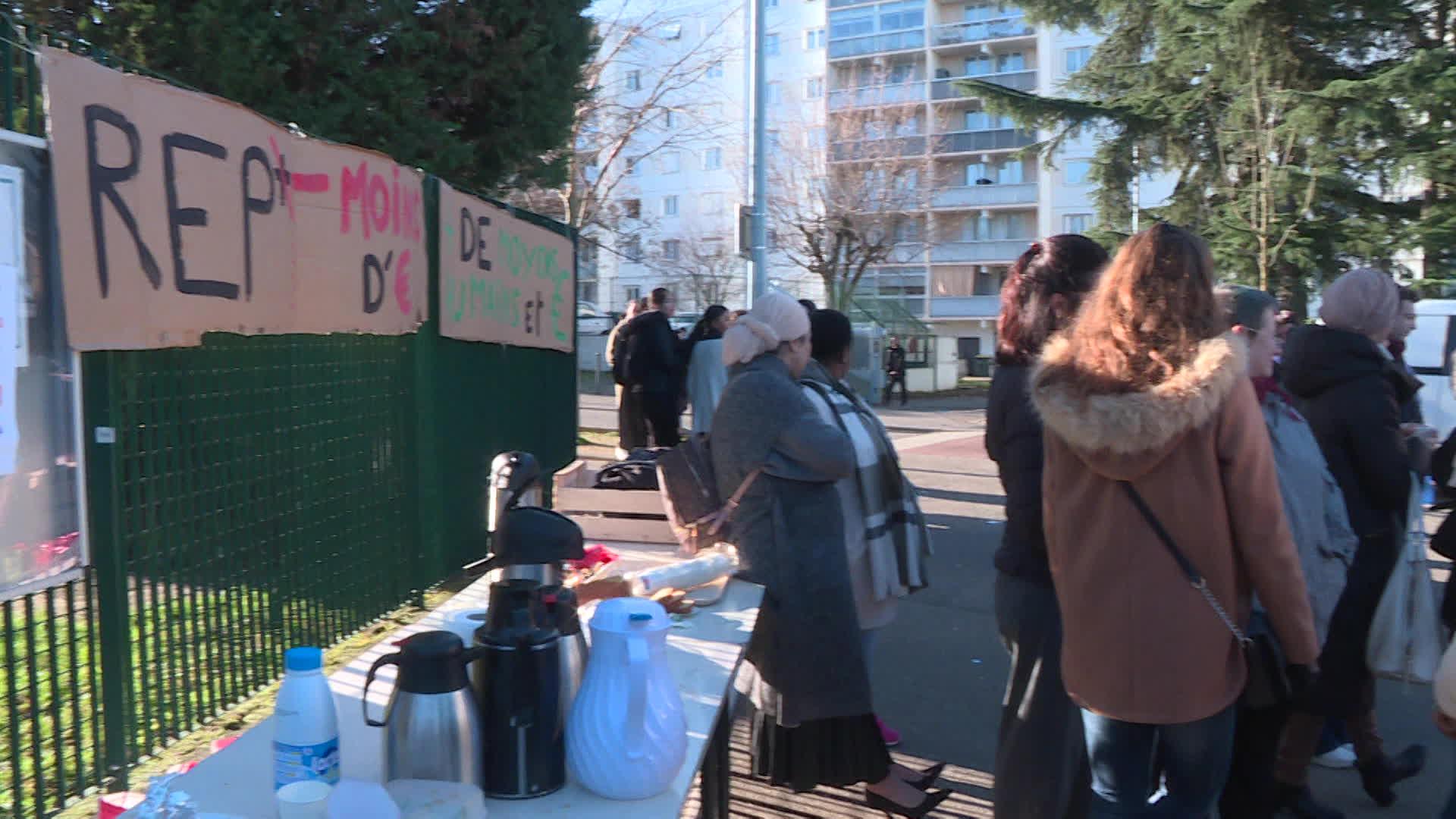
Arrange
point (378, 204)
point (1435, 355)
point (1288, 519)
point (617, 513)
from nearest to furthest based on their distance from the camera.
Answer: point (1288, 519) → point (617, 513) → point (378, 204) → point (1435, 355)

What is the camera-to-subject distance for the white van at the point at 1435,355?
11.2 m

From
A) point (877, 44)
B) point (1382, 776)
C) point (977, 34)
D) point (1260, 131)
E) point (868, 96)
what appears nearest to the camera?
point (1382, 776)

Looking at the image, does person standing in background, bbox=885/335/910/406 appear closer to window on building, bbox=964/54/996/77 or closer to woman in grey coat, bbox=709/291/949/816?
woman in grey coat, bbox=709/291/949/816

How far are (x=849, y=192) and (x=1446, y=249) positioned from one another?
58.5 ft

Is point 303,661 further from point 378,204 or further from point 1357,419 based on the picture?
point 1357,419

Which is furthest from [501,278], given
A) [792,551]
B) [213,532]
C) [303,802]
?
[303,802]

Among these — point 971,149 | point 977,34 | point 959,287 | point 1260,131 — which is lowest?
point 1260,131

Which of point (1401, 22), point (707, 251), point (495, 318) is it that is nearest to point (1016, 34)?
point (707, 251)

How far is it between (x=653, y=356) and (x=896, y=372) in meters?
16.6

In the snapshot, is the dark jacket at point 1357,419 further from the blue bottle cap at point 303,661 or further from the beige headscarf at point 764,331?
the blue bottle cap at point 303,661

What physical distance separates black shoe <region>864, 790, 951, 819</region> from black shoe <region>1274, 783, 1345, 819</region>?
118 centimetres

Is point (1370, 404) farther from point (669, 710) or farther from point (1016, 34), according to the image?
point (1016, 34)

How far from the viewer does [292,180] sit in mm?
4141

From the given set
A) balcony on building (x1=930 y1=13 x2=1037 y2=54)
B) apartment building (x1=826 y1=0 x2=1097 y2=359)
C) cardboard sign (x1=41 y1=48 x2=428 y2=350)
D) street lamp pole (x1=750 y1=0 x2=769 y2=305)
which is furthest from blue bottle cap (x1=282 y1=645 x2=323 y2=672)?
balcony on building (x1=930 y1=13 x2=1037 y2=54)
